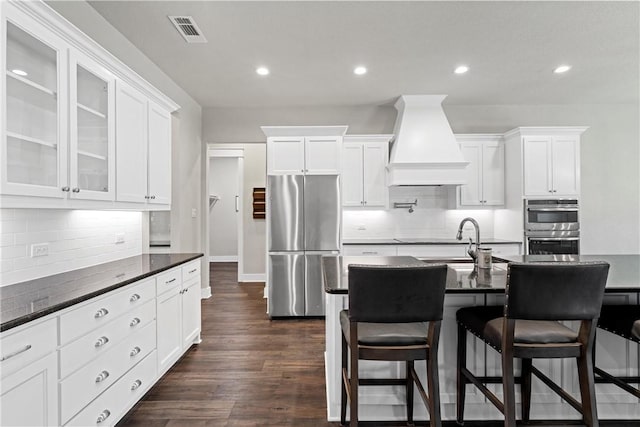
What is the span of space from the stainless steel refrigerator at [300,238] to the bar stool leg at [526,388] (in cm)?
255

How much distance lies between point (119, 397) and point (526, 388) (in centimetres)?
237

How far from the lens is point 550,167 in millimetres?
4613

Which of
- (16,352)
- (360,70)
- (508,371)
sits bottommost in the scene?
(508,371)

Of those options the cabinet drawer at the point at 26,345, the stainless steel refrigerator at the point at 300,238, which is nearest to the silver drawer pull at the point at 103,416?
the cabinet drawer at the point at 26,345

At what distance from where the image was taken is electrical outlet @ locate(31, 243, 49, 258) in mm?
2100

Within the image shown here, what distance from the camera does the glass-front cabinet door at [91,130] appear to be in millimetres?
2027

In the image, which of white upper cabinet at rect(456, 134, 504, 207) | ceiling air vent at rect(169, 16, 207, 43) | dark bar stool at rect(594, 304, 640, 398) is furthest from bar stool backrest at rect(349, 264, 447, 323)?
white upper cabinet at rect(456, 134, 504, 207)

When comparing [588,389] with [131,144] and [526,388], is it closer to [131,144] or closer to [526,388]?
[526,388]

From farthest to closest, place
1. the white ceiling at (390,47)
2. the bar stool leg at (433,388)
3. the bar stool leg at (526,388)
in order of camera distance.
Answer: the white ceiling at (390,47)
the bar stool leg at (526,388)
the bar stool leg at (433,388)

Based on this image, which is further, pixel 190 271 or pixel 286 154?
pixel 286 154

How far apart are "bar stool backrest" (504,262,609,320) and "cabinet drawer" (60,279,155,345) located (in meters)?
2.03

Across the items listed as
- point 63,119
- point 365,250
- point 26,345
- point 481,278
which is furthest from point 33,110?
point 365,250

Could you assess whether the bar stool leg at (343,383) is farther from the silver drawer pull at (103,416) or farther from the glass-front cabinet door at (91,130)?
the glass-front cabinet door at (91,130)

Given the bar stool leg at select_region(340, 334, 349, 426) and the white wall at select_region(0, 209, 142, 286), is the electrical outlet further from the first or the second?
the bar stool leg at select_region(340, 334, 349, 426)
